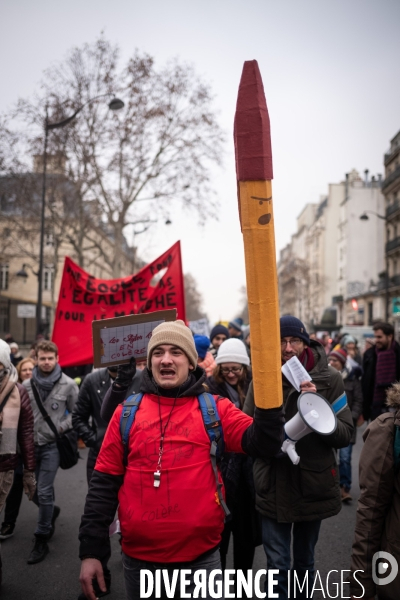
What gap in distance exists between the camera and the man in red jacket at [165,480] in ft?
7.34

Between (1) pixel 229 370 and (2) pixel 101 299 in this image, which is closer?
(1) pixel 229 370

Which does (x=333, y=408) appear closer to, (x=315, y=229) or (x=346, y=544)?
(x=346, y=544)

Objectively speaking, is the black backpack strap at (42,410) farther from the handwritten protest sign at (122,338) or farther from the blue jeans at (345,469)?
the blue jeans at (345,469)

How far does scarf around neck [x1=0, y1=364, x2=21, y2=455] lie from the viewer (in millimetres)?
3920

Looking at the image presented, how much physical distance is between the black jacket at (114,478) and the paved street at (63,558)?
213cm

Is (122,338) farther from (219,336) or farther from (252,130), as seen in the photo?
(219,336)

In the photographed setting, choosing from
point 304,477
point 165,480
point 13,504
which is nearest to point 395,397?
point 304,477

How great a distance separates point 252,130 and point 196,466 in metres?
1.37

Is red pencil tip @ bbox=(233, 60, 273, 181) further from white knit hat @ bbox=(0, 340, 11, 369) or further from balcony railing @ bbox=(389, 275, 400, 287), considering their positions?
balcony railing @ bbox=(389, 275, 400, 287)

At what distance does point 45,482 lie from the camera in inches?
197

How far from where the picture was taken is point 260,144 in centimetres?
200

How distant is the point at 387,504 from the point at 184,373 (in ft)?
3.64

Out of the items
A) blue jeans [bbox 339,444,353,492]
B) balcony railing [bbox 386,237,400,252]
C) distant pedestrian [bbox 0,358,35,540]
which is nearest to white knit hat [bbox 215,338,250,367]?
distant pedestrian [bbox 0,358,35,540]

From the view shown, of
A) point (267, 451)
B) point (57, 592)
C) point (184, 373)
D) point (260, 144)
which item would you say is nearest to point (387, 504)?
point (267, 451)
